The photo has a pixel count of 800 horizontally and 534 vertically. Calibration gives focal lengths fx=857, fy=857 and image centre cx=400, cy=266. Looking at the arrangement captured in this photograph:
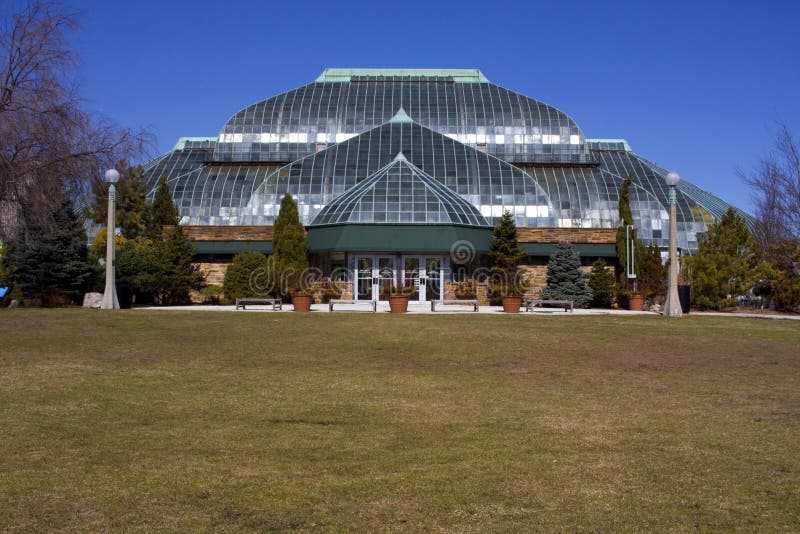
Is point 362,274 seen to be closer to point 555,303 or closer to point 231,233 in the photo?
point 231,233

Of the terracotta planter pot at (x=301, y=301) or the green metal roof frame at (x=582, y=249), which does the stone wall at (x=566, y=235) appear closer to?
the green metal roof frame at (x=582, y=249)

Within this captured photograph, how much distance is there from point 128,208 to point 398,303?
785 inches

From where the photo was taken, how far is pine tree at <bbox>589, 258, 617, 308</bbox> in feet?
122

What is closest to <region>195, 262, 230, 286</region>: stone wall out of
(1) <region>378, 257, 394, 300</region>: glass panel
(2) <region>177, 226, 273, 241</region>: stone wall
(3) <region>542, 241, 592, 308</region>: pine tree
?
(2) <region>177, 226, 273, 241</region>: stone wall

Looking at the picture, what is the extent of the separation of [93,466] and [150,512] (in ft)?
5.28

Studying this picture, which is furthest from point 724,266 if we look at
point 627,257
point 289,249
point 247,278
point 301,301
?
point 247,278

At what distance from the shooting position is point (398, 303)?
29.4 meters

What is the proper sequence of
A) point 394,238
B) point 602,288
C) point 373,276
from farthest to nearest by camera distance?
1. point 373,276
2. point 394,238
3. point 602,288

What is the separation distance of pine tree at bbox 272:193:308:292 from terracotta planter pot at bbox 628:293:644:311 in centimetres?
1402

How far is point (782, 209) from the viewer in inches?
1558

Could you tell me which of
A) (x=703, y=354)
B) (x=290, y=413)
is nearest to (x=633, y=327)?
(x=703, y=354)

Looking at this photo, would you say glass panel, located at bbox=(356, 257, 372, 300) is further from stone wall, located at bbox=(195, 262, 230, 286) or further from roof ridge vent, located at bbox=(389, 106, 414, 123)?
roof ridge vent, located at bbox=(389, 106, 414, 123)

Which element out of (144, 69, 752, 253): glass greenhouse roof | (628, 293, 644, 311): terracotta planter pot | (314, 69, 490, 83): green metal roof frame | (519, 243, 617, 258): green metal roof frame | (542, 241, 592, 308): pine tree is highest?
(314, 69, 490, 83): green metal roof frame

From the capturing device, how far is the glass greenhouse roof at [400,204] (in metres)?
38.7
